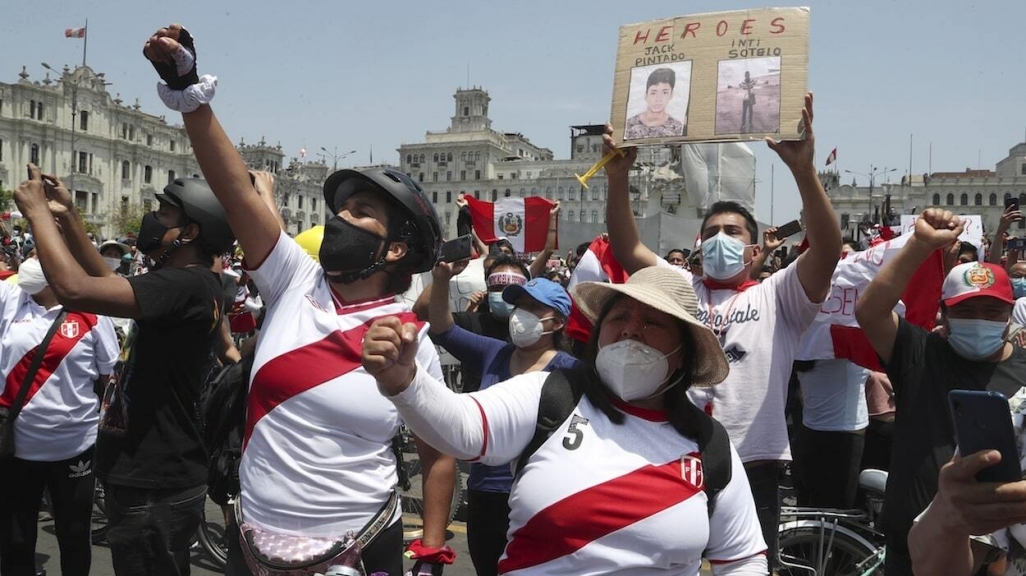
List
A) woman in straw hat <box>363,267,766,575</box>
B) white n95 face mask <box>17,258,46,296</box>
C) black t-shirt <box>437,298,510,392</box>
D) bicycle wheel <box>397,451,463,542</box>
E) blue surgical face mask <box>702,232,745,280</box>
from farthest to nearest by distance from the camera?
bicycle wheel <box>397,451,463,542</box> → black t-shirt <box>437,298,510,392</box> → white n95 face mask <box>17,258,46,296</box> → blue surgical face mask <box>702,232,745,280</box> → woman in straw hat <box>363,267,766,575</box>

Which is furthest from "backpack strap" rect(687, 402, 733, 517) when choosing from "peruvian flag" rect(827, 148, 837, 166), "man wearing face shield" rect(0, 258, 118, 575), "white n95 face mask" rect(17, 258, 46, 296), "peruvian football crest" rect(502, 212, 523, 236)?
"peruvian flag" rect(827, 148, 837, 166)

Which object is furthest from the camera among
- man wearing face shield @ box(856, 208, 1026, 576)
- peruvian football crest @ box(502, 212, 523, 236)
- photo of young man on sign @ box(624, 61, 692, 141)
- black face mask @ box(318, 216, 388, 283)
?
peruvian football crest @ box(502, 212, 523, 236)

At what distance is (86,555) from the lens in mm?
3762

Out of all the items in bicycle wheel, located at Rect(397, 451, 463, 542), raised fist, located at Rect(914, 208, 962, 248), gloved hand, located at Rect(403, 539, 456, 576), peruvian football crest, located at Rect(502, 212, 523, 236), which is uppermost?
peruvian football crest, located at Rect(502, 212, 523, 236)

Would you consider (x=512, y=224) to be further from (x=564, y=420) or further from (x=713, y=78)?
(x=564, y=420)

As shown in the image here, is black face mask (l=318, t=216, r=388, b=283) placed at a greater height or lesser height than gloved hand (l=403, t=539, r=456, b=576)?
greater

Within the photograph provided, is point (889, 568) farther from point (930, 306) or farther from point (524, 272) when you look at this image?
point (524, 272)

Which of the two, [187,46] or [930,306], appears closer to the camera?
[187,46]

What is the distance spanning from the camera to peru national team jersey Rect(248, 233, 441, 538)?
8.02ft

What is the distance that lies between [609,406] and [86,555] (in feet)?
9.56

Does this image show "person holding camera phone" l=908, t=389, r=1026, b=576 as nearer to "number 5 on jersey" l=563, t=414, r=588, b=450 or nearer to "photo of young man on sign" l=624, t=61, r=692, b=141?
"number 5 on jersey" l=563, t=414, r=588, b=450

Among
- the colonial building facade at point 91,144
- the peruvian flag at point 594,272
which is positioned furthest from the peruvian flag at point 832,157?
the colonial building facade at point 91,144

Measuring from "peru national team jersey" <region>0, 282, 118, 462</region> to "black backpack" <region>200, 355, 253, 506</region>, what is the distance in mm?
784

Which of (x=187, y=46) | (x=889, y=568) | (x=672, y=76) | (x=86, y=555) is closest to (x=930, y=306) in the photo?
(x=889, y=568)
